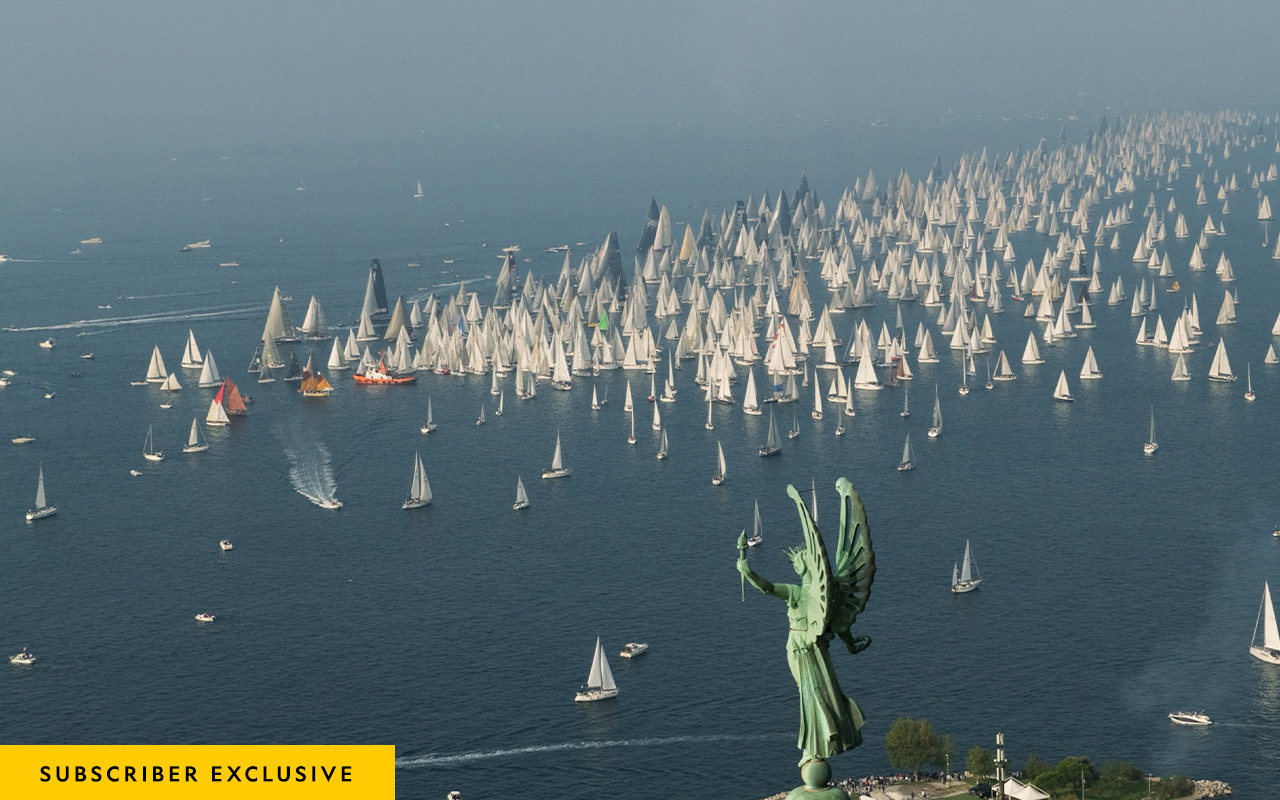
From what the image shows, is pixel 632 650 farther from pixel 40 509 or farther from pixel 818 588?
pixel 818 588

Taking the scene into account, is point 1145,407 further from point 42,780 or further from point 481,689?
point 42,780

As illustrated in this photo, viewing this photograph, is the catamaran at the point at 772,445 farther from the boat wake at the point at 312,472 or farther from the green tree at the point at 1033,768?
the green tree at the point at 1033,768

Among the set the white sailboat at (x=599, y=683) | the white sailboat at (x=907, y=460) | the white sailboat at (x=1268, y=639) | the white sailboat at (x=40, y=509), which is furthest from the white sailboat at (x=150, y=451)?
the white sailboat at (x=1268, y=639)

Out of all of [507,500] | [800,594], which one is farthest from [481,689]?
[800,594]

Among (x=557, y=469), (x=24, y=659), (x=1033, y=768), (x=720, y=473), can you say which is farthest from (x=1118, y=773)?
(x=557, y=469)

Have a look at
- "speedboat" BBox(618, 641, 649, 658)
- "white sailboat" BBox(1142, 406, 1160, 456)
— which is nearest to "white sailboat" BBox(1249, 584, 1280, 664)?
"speedboat" BBox(618, 641, 649, 658)

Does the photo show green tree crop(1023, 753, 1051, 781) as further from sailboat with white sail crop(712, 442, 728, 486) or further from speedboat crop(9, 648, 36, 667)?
sailboat with white sail crop(712, 442, 728, 486)
